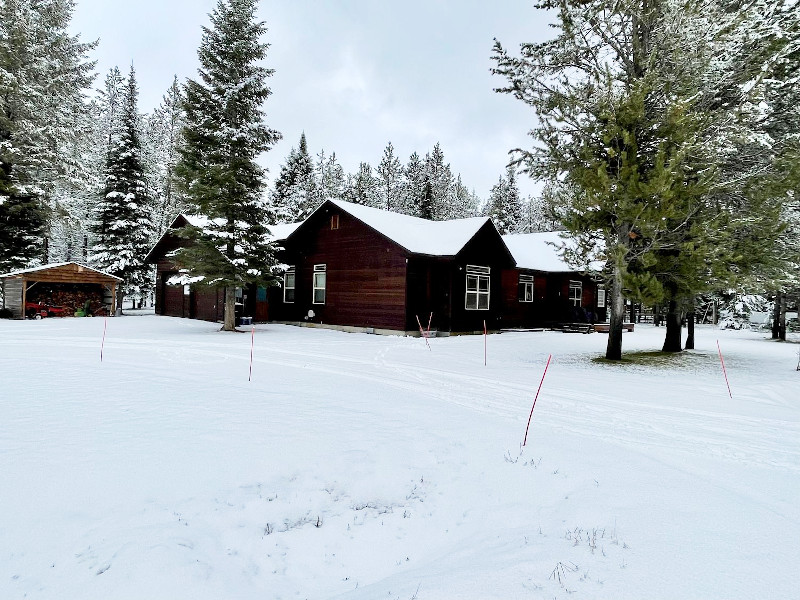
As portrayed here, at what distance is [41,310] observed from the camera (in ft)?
78.5

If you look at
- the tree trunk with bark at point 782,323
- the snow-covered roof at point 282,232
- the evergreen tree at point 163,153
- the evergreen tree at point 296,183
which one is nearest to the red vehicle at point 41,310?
the evergreen tree at point 163,153

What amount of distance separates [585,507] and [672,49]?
12615 mm

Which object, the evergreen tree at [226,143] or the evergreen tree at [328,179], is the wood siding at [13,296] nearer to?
the evergreen tree at [226,143]

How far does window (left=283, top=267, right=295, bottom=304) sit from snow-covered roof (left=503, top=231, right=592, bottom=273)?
39.2ft

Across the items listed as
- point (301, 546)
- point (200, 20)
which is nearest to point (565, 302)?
point (200, 20)

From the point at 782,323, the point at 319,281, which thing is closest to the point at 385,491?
the point at 319,281

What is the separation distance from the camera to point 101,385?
7586 mm

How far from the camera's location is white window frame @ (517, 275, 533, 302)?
80.5 feet

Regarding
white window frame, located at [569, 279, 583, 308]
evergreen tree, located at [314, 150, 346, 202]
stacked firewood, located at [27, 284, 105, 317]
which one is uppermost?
evergreen tree, located at [314, 150, 346, 202]

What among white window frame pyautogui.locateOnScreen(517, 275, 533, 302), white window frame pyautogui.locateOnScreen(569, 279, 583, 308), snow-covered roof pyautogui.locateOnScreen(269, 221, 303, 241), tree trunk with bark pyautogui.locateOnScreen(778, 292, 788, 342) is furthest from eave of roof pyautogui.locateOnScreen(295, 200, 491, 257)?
tree trunk with bark pyautogui.locateOnScreen(778, 292, 788, 342)

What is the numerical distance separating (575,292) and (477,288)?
10.4m

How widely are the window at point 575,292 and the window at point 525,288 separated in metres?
4.04

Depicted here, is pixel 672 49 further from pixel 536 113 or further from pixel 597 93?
pixel 536 113

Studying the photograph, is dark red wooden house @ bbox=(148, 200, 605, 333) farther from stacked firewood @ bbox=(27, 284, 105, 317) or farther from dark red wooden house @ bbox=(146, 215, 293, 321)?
stacked firewood @ bbox=(27, 284, 105, 317)
